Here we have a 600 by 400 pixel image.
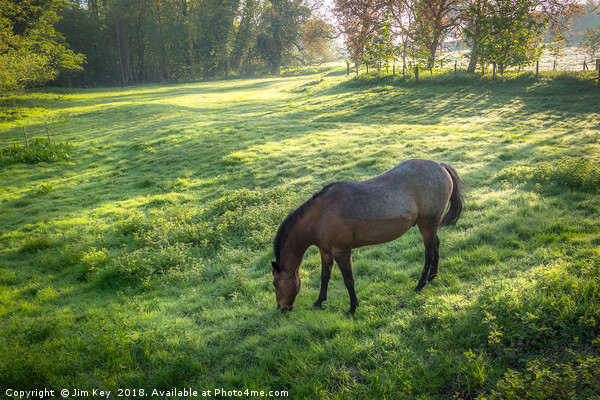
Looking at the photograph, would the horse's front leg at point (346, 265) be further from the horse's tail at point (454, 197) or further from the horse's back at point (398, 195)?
the horse's tail at point (454, 197)

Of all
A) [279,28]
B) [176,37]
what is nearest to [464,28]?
[279,28]

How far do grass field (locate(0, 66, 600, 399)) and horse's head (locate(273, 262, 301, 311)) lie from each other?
18cm

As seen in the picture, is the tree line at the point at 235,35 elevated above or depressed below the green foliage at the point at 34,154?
above

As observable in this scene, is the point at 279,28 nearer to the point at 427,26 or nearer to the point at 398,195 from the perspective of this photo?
the point at 427,26

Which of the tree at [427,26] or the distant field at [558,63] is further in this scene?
the tree at [427,26]

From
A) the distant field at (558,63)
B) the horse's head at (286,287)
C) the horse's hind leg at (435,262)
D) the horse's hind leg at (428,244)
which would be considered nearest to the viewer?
the horse's head at (286,287)

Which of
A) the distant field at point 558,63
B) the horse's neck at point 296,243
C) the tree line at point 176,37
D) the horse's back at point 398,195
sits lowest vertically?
the horse's neck at point 296,243

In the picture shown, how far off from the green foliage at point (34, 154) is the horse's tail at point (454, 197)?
20.2m

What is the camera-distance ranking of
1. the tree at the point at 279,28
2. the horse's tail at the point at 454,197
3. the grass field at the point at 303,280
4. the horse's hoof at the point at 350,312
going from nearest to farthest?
the grass field at the point at 303,280
the horse's hoof at the point at 350,312
the horse's tail at the point at 454,197
the tree at the point at 279,28

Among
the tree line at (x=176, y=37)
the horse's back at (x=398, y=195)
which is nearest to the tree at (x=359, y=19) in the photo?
the tree line at (x=176, y=37)

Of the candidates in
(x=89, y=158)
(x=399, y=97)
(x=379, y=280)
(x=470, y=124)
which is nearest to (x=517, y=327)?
(x=379, y=280)

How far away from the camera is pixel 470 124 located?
17.0m

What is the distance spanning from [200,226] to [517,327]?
734cm

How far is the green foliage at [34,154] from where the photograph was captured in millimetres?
16734
